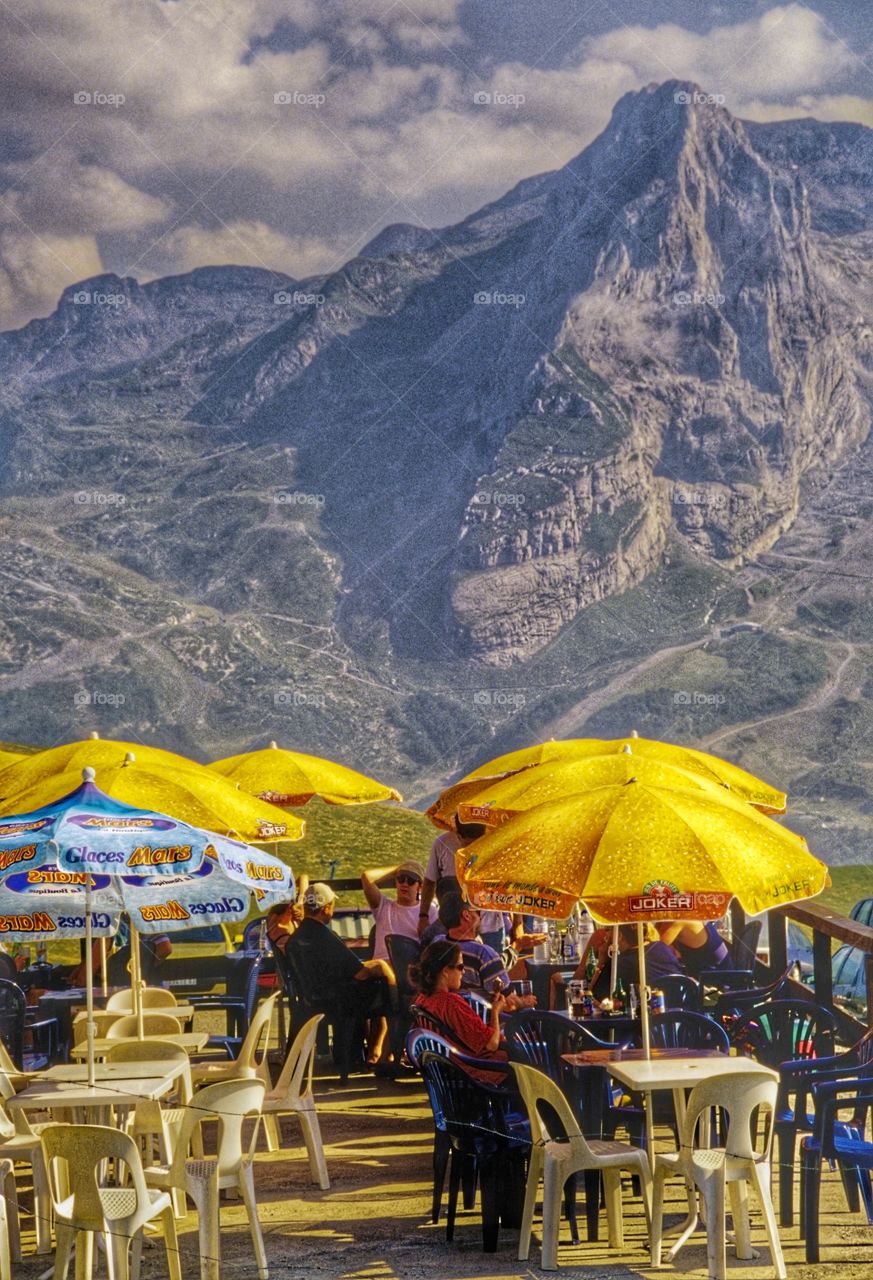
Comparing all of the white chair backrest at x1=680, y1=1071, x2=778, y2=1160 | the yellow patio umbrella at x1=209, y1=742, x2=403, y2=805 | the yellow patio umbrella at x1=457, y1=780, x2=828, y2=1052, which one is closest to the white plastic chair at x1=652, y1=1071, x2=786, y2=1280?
the white chair backrest at x1=680, y1=1071, x2=778, y2=1160

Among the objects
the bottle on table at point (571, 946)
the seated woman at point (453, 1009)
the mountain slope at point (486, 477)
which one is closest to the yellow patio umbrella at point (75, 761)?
the bottle on table at point (571, 946)

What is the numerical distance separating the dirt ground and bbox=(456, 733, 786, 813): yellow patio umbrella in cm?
196

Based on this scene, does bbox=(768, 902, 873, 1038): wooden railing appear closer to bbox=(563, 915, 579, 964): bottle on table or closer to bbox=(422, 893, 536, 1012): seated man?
bbox=(563, 915, 579, 964): bottle on table

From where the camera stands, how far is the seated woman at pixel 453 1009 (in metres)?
5.34

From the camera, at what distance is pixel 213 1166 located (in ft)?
15.3

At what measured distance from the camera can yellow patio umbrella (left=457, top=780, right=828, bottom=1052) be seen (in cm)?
484

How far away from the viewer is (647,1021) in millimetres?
5207

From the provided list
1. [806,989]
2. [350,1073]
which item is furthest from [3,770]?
[806,989]

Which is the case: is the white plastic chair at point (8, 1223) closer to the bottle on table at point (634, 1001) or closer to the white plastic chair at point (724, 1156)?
the white plastic chair at point (724, 1156)

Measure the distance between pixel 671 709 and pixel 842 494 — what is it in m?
10.5

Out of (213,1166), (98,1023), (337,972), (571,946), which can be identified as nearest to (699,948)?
(571,946)

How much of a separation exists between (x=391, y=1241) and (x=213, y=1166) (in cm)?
86

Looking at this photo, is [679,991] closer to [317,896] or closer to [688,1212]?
[688,1212]

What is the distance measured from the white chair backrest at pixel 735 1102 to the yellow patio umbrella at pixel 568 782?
133cm
